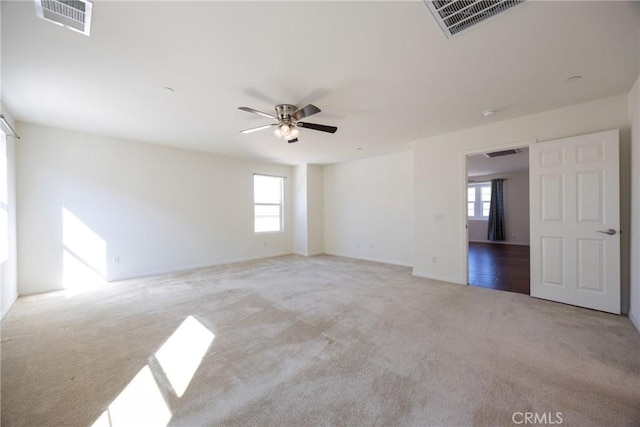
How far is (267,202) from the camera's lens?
21.9ft

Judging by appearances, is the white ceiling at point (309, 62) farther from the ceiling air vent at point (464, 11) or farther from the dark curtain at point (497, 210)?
the dark curtain at point (497, 210)

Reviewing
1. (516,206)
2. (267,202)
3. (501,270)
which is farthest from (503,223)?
(267,202)

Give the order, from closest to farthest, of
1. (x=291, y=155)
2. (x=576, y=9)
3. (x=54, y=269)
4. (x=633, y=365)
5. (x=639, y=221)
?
(x=576, y=9) < (x=633, y=365) < (x=639, y=221) < (x=54, y=269) < (x=291, y=155)

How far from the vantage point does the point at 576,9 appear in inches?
63.2

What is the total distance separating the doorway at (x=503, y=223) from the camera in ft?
15.5

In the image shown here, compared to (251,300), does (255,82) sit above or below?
above

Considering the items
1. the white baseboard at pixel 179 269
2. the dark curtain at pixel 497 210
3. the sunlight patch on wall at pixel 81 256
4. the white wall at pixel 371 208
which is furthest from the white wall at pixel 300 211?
the dark curtain at pixel 497 210

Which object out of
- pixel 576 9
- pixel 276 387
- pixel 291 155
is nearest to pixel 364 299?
pixel 276 387

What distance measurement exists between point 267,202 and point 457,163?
459 cm

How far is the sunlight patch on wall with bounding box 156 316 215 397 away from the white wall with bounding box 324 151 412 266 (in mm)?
4017

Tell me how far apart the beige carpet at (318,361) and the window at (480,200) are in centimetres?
742

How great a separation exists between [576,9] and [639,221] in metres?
2.22

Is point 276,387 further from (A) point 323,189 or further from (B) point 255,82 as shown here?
(A) point 323,189

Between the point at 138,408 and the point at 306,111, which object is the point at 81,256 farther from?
the point at 306,111
